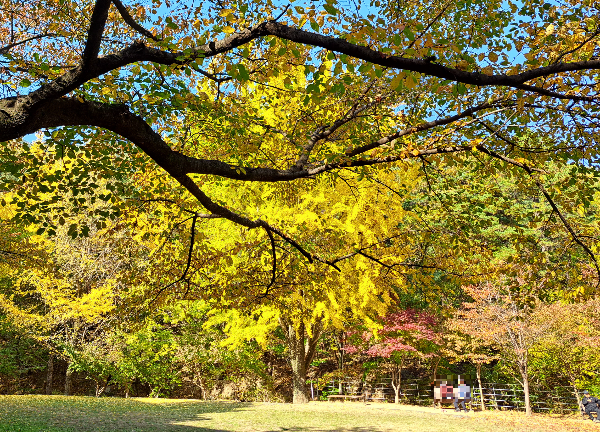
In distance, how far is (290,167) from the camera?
19.1 feet


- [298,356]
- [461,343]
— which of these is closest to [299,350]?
[298,356]

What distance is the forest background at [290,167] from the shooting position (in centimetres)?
372

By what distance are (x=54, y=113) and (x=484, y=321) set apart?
17225mm

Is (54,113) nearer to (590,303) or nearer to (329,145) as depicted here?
(329,145)

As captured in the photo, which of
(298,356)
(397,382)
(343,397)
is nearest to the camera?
(298,356)

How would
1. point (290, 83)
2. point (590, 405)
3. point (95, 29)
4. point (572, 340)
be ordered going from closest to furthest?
point (95, 29) → point (290, 83) → point (590, 405) → point (572, 340)

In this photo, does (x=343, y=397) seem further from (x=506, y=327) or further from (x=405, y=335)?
(x=506, y=327)

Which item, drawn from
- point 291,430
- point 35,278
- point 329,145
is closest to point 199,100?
point 329,145

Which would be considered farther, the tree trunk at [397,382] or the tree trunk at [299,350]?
the tree trunk at [397,382]

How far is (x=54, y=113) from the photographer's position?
3.37 m

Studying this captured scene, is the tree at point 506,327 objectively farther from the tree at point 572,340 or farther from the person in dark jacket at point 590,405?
the person in dark jacket at point 590,405

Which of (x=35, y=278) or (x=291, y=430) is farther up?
(x=35, y=278)

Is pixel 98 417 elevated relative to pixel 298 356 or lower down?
lower down

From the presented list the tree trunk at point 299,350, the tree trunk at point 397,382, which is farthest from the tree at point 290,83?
the tree trunk at point 397,382
